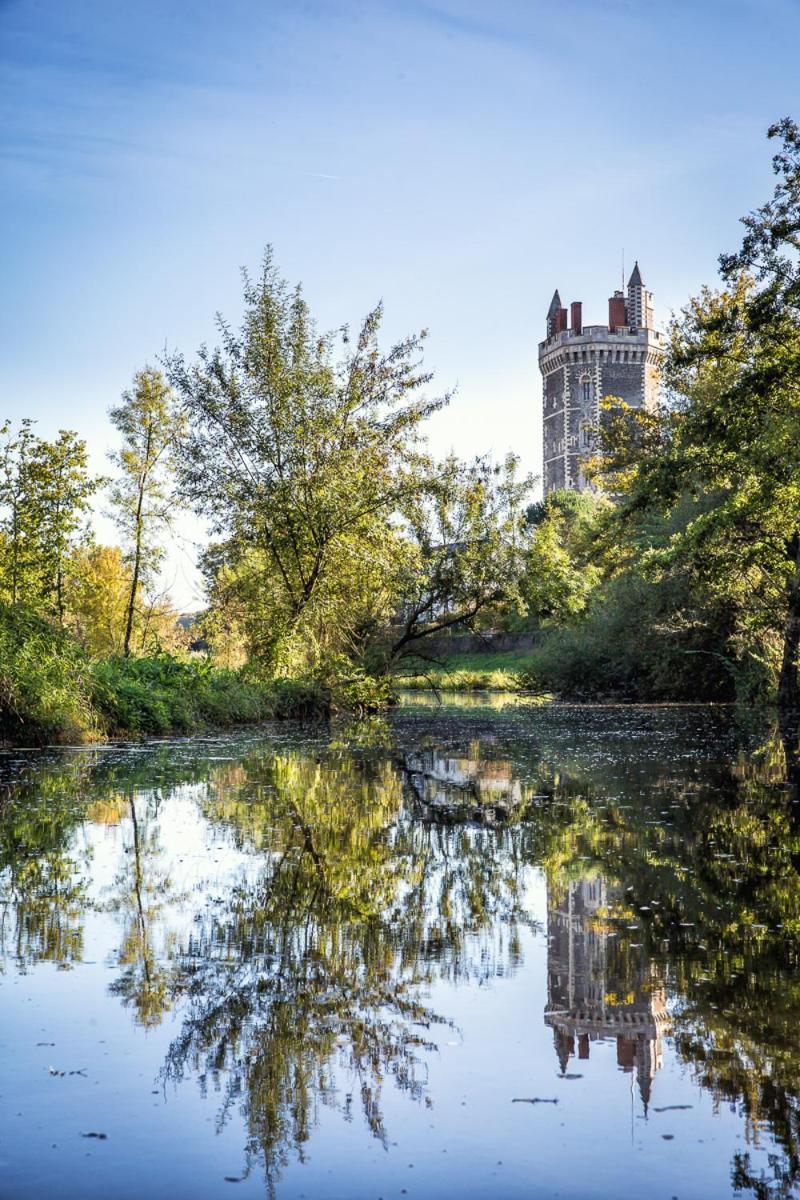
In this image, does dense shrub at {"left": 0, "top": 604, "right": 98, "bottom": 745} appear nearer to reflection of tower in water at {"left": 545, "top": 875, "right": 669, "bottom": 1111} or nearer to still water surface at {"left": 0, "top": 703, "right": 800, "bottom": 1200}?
still water surface at {"left": 0, "top": 703, "right": 800, "bottom": 1200}

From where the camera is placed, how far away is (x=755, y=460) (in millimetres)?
23000

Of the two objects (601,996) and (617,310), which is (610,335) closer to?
(617,310)

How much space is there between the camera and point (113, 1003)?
4.57m

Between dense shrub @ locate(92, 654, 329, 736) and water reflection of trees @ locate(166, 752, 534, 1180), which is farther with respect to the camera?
dense shrub @ locate(92, 654, 329, 736)

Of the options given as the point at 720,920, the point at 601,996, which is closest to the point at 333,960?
the point at 601,996

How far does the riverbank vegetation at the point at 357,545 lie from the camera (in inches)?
869

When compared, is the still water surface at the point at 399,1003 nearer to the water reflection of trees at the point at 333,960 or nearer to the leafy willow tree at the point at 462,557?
the water reflection of trees at the point at 333,960

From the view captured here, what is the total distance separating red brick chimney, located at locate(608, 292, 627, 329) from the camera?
102 m

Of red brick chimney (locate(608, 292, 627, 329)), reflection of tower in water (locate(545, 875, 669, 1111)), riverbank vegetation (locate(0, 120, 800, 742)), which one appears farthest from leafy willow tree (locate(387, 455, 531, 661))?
red brick chimney (locate(608, 292, 627, 329))

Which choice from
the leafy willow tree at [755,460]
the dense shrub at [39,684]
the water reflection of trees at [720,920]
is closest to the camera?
the water reflection of trees at [720,920]

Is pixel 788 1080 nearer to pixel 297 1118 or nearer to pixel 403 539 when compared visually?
pixel 297 1118

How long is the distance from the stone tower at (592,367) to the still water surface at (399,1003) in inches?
3593

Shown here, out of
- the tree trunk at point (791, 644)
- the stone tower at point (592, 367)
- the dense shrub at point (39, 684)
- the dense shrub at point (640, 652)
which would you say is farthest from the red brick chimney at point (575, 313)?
the dense shrub at point (39, 684)

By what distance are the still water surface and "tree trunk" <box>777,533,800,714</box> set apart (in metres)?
16.5
